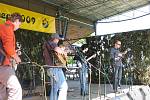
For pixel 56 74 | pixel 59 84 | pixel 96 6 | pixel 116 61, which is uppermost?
pixel 96 6

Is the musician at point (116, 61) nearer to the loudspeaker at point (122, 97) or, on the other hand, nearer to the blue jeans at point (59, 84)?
the loudspeaker at point (122, 97)

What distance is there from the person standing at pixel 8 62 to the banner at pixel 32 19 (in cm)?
448

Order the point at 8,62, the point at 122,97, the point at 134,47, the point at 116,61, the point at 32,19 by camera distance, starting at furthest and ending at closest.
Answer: the point at 134,47
the point at 32,19
the point at 116,61
the point at 122,97
the point at 8,62

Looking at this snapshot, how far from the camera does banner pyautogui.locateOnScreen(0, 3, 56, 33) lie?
371 inches

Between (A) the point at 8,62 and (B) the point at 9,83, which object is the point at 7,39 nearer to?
(A) the point at 8,62

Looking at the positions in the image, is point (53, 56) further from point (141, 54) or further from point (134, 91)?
point (141, 54)

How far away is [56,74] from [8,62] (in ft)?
5.29

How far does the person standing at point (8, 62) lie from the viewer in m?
4.71

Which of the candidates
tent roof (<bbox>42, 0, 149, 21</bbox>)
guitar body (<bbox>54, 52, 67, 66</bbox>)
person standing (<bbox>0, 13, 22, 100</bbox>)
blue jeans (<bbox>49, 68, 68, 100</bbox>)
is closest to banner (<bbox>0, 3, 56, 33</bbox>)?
tent roof (<bbox>42, 0, 149, 21</bbox>)

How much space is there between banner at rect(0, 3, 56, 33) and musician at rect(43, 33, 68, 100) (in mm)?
3176

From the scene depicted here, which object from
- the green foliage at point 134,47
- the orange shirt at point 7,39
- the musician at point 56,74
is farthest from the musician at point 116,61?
the orange shirt at point 7,39

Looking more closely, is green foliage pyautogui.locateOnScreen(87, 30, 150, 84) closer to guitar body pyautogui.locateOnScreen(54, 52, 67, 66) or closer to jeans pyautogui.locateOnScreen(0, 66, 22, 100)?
guitar body pyautogui.locateOnScreen(54, 52, 67, 66)

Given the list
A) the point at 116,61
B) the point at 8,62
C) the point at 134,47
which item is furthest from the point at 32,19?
the point at 8,62

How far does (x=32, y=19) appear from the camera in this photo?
10.7 m
